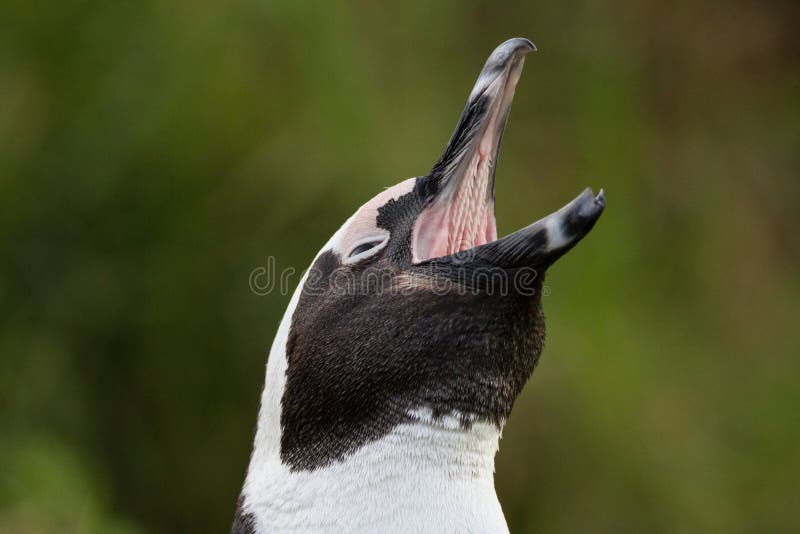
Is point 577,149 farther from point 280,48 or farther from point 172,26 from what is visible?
point 172,26

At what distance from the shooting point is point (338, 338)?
1322mm

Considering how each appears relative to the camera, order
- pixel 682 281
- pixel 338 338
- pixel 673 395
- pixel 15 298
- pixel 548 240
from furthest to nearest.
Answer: pixel 682 281 < pixel 673 395 < pixel 15 298 < pixel 338 338 < pixel 548 240

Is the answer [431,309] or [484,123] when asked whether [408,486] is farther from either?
[484,123]

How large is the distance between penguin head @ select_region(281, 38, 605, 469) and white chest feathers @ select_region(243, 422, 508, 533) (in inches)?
0.7

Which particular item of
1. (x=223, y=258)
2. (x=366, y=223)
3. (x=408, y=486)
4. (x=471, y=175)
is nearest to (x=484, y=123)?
(x=471, y=175)

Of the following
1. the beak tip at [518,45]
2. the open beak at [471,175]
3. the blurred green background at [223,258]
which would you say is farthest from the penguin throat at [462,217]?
the blurred green background at [223,258]

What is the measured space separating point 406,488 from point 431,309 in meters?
0.21

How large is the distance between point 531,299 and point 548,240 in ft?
0.28

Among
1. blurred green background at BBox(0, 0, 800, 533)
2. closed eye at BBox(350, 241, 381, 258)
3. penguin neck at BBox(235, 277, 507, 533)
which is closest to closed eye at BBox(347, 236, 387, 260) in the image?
closed eye at BBox(350, 241, 381, 258)

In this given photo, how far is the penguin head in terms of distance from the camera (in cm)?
124

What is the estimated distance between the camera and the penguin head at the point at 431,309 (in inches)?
48.8

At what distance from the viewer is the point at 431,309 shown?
4.15 ft

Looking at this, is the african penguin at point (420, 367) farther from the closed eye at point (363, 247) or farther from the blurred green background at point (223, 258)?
the blurred green background at point (223, 258)

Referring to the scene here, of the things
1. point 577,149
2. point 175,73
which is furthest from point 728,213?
point 175,73
